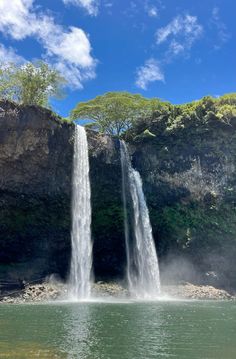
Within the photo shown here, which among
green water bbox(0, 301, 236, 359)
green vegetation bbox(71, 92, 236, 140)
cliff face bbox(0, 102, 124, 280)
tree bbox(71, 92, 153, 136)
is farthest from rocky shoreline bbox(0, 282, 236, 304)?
tree bbox(71, 92, 153, 136)

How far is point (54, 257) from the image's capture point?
38406 mm

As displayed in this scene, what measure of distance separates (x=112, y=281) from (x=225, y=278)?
11.4 m

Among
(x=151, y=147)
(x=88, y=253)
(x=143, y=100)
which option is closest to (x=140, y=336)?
(x=88, y=253)

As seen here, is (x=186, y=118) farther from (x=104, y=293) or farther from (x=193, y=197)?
(x=104, y=293)

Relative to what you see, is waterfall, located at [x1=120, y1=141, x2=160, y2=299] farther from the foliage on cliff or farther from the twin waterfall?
the foliage on cliff

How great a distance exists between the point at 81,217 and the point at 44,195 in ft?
12.6

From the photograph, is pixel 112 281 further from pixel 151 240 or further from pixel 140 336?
pixel 140 336

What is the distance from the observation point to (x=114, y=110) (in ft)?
155

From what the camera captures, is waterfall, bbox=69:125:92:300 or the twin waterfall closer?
waterfall, bbox=69:125:92:300

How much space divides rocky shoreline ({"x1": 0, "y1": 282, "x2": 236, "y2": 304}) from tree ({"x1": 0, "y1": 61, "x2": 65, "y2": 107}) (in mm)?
18071

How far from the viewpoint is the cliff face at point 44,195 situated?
3547 cm

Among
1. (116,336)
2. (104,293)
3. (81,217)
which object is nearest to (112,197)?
(81,217)

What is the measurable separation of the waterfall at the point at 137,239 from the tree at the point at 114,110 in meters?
6.03

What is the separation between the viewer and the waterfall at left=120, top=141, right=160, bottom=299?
38750mm
